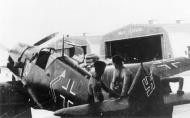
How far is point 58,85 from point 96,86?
35.6 inches

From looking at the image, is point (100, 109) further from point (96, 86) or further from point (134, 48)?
point (134, 48)

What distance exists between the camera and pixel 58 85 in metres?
4.88

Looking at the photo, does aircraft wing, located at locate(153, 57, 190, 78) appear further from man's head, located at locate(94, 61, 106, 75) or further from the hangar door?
the hangar door

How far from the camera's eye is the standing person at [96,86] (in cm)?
416

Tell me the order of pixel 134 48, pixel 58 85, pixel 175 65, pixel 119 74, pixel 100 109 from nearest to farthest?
pixel 100 109, pixel 119 74, pixel 58 85, pixel 175 65, pixel 134 48

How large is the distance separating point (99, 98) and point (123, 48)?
475 inches

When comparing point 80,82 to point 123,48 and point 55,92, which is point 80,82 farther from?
point 123,48

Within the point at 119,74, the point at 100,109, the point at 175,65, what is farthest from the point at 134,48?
the point at 100,109

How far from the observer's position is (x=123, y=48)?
16.0 m

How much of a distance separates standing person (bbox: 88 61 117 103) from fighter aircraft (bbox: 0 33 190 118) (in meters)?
0.17

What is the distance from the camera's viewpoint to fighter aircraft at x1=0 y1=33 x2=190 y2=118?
3721mm

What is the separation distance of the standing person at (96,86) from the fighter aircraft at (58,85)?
0.17 meters

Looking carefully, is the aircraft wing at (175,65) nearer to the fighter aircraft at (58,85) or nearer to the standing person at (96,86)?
the fighter aircraft at (58,85)

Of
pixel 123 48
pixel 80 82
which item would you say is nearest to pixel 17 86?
pixel 80 82
